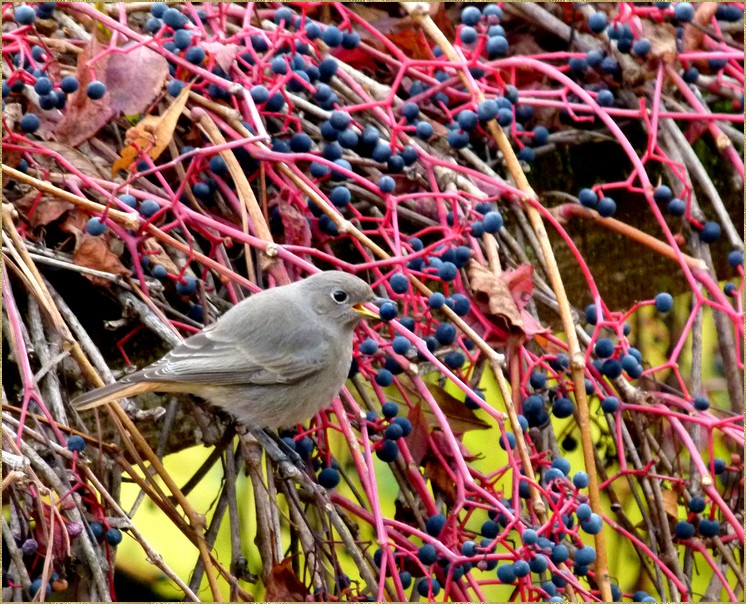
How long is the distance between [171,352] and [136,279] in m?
0.21

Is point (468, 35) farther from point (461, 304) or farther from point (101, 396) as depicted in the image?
point (101, 396)

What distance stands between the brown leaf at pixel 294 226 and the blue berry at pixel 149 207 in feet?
1.02

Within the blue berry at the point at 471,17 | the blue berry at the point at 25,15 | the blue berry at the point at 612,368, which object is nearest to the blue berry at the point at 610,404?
the blue berry at the point at 612,368

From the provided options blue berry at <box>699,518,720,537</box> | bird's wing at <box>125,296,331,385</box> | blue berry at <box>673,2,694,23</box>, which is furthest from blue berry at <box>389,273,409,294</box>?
blue berry at <box>673,2,694,23</box>

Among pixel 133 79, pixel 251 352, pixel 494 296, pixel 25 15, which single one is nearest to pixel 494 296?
pixel 494 296

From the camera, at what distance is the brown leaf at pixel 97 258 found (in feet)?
7.26

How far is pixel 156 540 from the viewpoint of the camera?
115 inches

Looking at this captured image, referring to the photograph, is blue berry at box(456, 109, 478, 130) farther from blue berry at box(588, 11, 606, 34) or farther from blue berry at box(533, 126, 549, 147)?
blue berry at box(588, 11, 606, 34)

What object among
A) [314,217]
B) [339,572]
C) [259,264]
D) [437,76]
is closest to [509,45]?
[437,76]

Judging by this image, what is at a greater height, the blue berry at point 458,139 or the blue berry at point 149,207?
the blue berry at point 458,139

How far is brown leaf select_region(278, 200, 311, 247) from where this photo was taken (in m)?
2.37

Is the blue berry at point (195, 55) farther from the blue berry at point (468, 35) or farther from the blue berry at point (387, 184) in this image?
the blue berry at point (468, 35)

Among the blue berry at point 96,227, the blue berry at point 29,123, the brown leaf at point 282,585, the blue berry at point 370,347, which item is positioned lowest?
the brown leaf at point 282,585

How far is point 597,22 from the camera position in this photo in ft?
8.91
